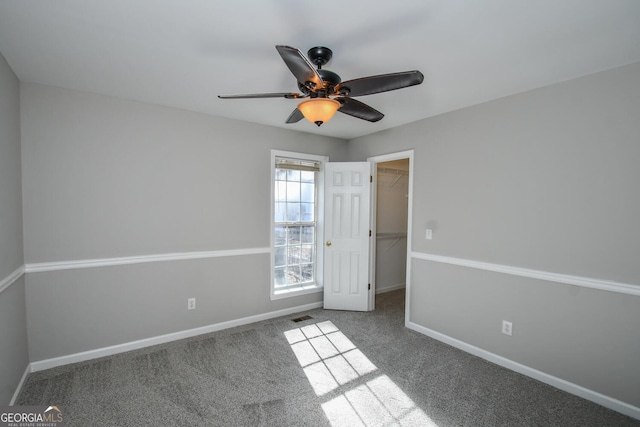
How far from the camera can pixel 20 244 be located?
2.25m

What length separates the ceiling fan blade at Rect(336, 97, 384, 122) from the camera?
1.83 metres

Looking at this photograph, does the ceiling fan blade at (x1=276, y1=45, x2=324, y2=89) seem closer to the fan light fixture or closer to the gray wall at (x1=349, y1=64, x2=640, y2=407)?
the fan light fixture

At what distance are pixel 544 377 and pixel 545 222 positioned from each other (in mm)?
1279

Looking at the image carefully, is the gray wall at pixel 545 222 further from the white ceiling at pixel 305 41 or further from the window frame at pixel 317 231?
the window frame at pixel 317 231

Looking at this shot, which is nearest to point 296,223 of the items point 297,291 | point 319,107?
point 297,291

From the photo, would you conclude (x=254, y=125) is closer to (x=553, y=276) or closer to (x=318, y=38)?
(x=318, y=38)

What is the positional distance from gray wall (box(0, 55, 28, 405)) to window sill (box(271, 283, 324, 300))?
2252 mm

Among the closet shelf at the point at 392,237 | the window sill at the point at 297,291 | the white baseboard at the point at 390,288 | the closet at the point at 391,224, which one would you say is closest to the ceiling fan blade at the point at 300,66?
the window sill at the point at 297,291

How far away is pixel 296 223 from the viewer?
12.9ft

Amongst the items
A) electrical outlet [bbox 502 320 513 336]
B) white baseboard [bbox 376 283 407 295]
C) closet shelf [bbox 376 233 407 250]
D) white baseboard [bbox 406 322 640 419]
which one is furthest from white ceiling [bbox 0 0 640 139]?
white baseboard [bbox 376 283 407 295]

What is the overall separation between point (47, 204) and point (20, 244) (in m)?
0.36

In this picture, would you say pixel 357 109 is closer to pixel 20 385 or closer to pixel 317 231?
pixel 317 231

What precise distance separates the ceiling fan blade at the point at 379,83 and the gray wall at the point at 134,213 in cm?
203

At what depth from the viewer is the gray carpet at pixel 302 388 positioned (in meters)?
1.92
